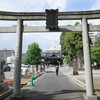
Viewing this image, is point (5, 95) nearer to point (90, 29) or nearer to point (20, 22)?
point (20, 22)

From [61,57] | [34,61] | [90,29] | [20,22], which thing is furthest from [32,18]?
[61,57]

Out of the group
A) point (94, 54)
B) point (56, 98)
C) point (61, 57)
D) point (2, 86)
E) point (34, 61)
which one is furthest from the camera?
point (61, 57)

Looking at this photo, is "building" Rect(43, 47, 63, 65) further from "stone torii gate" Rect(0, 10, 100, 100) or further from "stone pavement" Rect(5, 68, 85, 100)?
"stone torii gate" Rect(0, 10, 100, 100)

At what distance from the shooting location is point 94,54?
158 ft

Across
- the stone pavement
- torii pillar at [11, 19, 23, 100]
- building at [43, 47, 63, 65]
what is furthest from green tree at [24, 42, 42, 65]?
torii pillar at [11, 19, 23, 100]

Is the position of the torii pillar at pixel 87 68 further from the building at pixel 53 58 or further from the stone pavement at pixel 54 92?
the building at pixel 53 58

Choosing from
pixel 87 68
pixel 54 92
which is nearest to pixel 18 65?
pixel 87 68

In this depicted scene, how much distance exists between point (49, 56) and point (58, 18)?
5314cm

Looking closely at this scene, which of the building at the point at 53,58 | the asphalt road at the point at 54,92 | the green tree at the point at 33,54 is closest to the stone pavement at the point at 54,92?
the asphalt road at the point at 54,92

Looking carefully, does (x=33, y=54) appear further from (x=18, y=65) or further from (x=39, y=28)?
(x=18, y=65)

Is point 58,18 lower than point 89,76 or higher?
higher

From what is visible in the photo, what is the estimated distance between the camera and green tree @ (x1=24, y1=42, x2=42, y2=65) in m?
55.3

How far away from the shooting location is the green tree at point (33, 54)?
55.3m

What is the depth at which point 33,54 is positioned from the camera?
184ft
